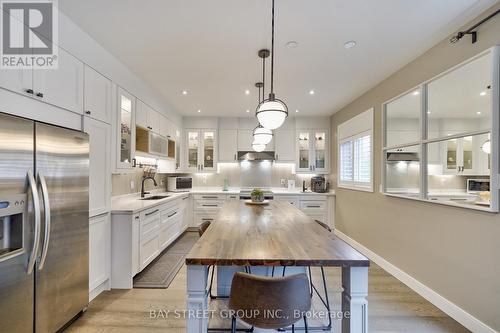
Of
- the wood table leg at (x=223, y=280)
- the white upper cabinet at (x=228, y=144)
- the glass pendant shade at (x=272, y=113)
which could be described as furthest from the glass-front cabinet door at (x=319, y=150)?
the glass pendant shade at (x=272, y=113)

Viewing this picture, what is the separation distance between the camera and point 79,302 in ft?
6.48

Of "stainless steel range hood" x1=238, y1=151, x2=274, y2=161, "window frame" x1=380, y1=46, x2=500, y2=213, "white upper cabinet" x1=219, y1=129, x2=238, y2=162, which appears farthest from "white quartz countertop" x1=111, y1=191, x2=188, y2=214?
"window frame" x1=380, y1=46, x2=500, y2=213

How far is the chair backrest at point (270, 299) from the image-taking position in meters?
1.15

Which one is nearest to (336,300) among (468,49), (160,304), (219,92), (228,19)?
(160,304)

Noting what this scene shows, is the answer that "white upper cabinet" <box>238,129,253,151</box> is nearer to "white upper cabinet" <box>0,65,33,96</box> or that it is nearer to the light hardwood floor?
the light hardwood floor

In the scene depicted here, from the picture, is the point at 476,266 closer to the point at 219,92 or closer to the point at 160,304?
the point at 160,304

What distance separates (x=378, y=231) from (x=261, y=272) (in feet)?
6.57

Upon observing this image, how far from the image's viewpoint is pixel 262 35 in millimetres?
2156

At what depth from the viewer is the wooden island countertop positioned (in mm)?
1209

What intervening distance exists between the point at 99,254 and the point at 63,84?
1.65 m

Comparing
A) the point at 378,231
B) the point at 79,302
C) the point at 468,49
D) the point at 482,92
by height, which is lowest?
the point at 79,302

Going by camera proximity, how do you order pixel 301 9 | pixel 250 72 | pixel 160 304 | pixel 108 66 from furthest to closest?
1. pixel 250 72
2. pixel 108 66
3. pixel 160 304
4. pixel 301 9

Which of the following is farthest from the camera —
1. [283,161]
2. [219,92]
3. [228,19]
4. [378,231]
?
[283,161]

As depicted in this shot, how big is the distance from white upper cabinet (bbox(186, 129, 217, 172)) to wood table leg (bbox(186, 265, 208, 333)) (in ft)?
13.4
